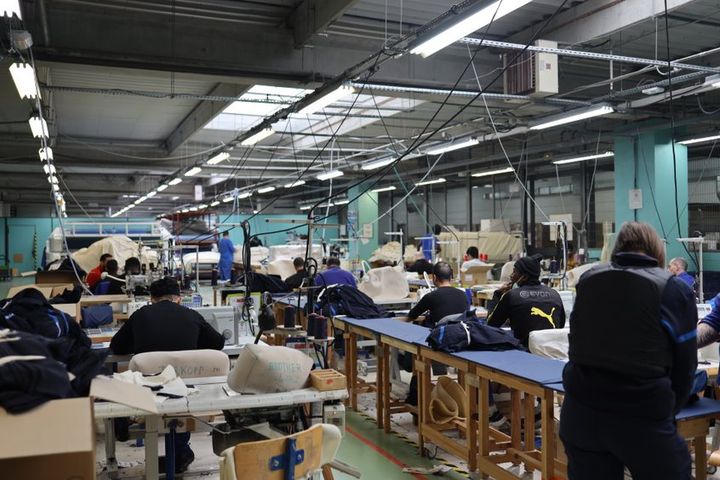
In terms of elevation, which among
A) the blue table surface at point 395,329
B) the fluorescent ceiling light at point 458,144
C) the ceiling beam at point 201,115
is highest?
the ceiling beam at point 201,115

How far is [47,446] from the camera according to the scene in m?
1.53

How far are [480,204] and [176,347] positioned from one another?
55.1 feet

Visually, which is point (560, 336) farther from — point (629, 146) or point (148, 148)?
point (148, 148)

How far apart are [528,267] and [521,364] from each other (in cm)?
132

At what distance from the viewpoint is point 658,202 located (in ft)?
36.6

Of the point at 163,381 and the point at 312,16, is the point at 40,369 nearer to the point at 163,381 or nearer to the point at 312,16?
the point at 163,381

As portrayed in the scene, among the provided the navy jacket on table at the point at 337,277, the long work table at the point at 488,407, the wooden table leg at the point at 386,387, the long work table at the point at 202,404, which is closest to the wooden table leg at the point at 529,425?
the long work table at the point at 488,407

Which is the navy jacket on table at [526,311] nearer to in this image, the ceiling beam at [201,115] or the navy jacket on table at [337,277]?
the navy jacket on table at [337,277]

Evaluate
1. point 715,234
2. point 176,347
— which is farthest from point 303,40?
point 715,234

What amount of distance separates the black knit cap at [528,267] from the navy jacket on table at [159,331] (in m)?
2.32

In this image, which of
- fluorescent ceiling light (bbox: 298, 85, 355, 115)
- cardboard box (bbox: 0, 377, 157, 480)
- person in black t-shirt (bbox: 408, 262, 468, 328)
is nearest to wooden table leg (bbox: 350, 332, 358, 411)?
person in black t-shirt (bbox: 408, 262, 468, 328)

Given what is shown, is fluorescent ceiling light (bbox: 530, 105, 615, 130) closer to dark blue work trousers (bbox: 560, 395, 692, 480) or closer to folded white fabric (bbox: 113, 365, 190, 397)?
dark blue work trousers (bbox: 560, 395, 692, 480)

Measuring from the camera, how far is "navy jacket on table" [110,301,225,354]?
412cm

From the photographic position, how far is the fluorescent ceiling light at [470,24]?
4004 millimetres
